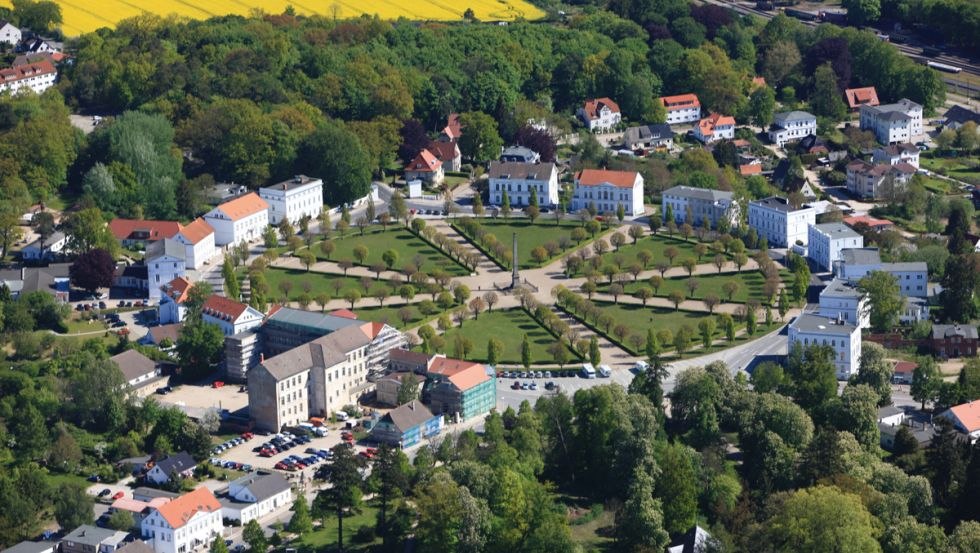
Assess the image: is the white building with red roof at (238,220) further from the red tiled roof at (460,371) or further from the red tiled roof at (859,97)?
the red tiled roof at (859,97)

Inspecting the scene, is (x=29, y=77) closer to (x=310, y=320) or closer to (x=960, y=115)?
(x=310, y=320)

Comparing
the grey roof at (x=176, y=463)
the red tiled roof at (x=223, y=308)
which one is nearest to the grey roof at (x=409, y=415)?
the grey roof at (x=176, y=463)

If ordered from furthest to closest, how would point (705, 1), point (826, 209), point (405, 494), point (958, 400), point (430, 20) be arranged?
point (705, 1), point (430, 20), point (826, 209), point (958, 400), point (405, 494)

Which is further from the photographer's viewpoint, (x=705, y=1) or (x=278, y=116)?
(x=705, y=1)

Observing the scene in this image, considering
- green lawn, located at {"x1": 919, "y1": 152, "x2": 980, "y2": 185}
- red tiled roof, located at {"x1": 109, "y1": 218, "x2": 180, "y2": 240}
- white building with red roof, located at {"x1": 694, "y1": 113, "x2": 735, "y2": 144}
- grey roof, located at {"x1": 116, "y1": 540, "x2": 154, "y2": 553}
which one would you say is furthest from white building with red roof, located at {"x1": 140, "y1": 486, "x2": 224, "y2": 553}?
white building with red roof, located at {"x1": 694, "y1": 113, "x2": 735, "y2": 144}

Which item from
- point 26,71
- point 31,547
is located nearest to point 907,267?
point 31,547

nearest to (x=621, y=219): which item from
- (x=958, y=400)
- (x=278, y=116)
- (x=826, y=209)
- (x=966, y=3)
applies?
(x=826, y=209)

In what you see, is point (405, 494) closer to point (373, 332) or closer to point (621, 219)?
point (373, 332)
